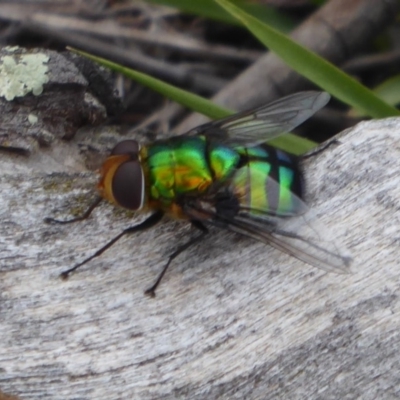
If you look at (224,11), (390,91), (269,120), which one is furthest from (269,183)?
(224,11)

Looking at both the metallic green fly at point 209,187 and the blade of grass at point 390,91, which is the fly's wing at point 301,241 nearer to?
the metallic green fly at point 209,187

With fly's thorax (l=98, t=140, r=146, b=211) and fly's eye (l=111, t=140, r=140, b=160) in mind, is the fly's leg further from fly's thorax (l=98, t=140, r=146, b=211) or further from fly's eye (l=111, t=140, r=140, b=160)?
fly's eye (l=111, t=140, r=140, b=160)

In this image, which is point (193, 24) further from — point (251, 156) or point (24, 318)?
point (24, 318)

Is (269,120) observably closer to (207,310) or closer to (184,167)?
(184,167)

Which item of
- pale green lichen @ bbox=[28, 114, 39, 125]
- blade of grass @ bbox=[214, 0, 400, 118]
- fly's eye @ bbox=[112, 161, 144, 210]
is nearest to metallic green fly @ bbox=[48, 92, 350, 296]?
fly's eye @ bbox=[112, 161, 144, 210]

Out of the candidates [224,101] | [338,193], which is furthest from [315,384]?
[224,101]

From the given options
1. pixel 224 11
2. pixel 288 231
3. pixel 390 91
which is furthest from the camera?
pixel 224 11
